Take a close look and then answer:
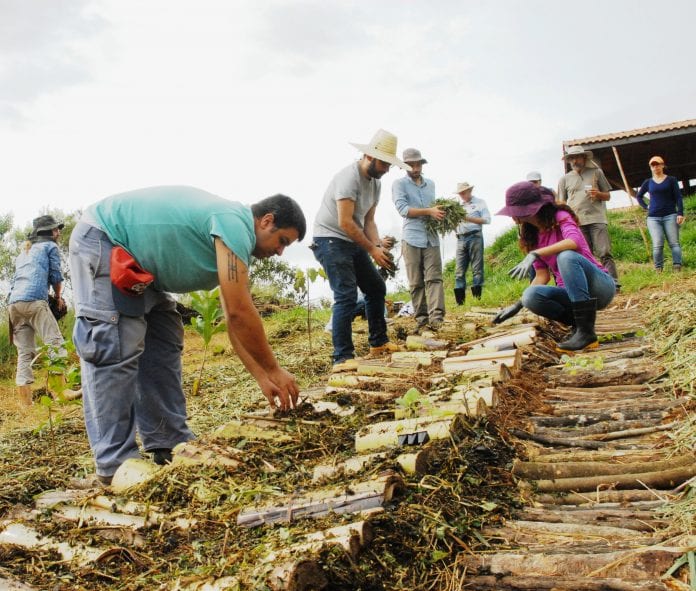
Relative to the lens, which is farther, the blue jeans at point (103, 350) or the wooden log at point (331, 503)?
the blue jeans at point (103, 350)

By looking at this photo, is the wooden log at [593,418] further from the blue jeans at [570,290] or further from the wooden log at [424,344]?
the wooden log at [424,344]

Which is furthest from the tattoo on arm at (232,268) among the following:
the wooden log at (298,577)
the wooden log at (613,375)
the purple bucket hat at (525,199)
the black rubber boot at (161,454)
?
the purple bucket hat at (525,199)

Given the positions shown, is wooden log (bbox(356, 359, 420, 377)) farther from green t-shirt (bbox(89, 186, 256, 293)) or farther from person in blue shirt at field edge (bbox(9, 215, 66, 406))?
person in blue shirt at field edge (bbox(9, 215, 66, 406))

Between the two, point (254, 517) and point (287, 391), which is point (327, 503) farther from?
point (287, 391)

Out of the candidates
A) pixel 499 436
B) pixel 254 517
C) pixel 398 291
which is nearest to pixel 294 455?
pixel 254 517

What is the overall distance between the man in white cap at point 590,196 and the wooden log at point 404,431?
20.8ft

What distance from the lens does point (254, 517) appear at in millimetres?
2156

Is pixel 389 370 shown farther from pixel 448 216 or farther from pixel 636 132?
pixel 636 132

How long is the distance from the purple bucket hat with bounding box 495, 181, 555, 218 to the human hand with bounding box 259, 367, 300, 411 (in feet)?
7.43

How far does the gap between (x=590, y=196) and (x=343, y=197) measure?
4.50 meters

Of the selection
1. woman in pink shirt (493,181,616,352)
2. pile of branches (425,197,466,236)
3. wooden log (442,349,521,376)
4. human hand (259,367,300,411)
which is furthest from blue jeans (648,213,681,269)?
human hand (259,367,300,411)

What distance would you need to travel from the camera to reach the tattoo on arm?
2990 millimetres

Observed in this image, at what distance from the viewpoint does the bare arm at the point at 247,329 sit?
9.84ft

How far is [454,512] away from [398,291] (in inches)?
461
